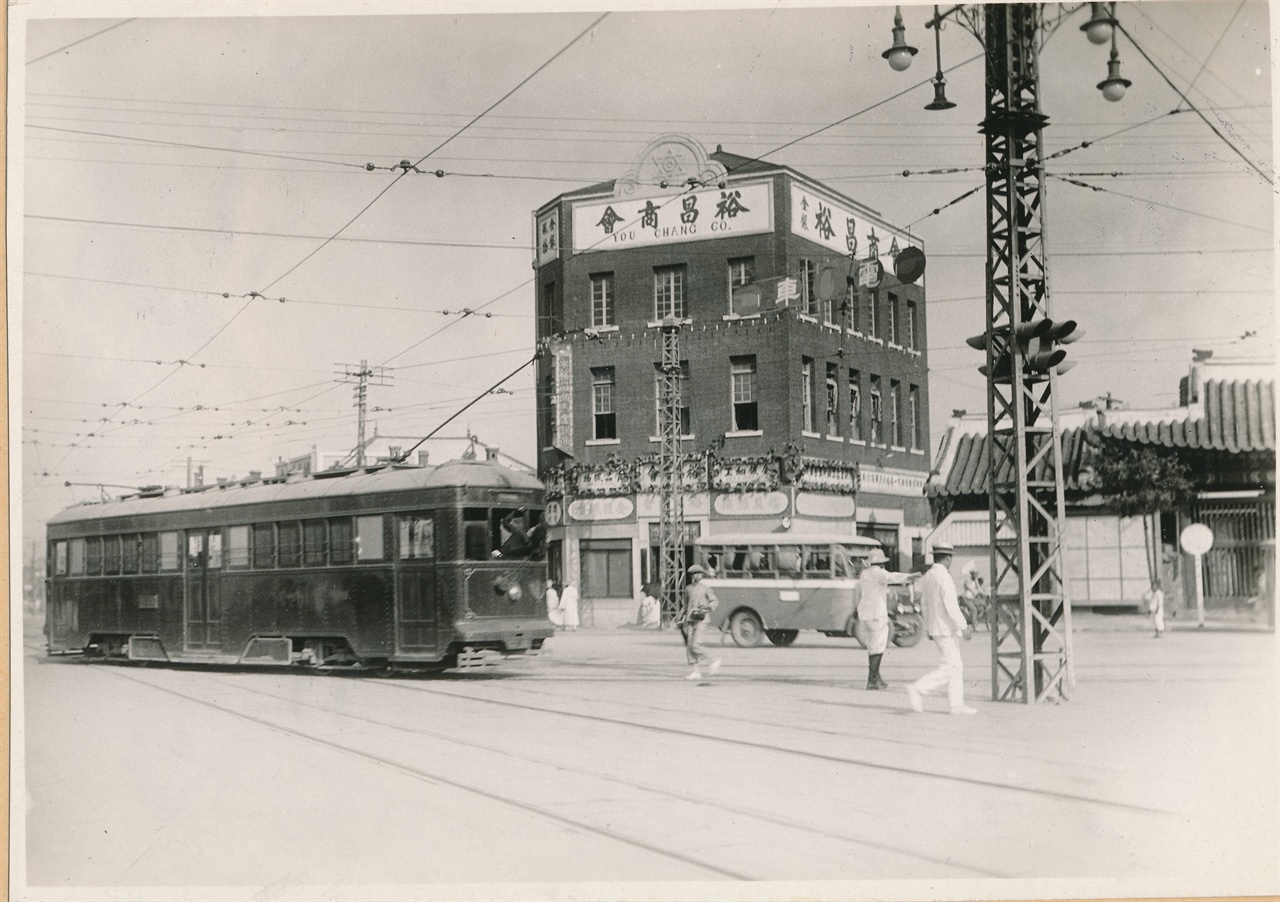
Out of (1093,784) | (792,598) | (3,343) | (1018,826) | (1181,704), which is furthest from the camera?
(792,598)

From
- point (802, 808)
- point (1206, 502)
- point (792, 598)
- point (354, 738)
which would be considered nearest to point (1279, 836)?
point (802, 808)

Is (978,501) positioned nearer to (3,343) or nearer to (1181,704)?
(1181,704)

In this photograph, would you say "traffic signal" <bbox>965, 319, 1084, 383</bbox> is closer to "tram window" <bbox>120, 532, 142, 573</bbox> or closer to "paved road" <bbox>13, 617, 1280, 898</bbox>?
"paved road" <bbox>13, 617, 1280, 898</bbox>

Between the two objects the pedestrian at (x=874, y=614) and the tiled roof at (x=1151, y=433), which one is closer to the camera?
the pedestrian at (x=874, y=614)

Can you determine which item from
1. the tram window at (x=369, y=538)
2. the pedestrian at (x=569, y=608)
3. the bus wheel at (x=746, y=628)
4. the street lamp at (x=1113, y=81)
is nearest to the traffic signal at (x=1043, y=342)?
the street lamp at (x=1113, y=81)

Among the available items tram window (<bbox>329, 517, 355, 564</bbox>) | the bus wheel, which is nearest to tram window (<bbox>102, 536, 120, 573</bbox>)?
tram window (<bbox>329, 517, 355, 564</bbox>)

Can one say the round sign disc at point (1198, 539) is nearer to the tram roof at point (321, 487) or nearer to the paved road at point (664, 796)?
the paved road at point (664, 796)
